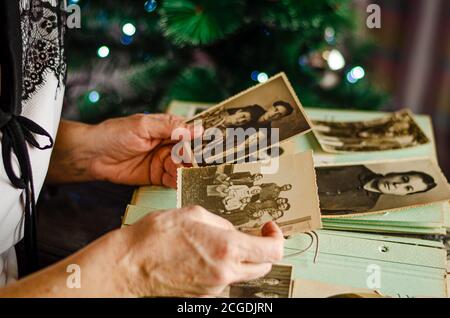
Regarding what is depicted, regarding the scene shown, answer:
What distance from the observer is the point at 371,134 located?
3.99 ft

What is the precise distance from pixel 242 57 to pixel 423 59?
934 mm

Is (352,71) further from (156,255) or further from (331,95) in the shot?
(156,255)

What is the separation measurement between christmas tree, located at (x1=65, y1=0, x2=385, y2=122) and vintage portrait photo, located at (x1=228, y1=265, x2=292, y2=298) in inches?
28.2

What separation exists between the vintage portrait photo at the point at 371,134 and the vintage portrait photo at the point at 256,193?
0.23 m

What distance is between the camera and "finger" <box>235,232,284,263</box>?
75 centimetres

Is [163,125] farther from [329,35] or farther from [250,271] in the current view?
[329,35]

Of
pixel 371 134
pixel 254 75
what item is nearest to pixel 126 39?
pixel 254 75

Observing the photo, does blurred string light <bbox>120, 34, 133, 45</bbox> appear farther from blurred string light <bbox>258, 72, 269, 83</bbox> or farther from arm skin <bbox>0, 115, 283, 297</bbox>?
arm skin <bbox>0, 115, 283, 297</bbox>

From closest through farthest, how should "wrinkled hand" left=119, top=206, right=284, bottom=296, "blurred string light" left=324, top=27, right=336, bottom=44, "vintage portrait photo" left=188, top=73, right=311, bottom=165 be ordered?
"wrinkled hand" left=119, top=206, right=284, bottom=296 → "vintage portrait photo" left=188, top=73, right=311, bottom=165 → "blurred string light" left=324, top=27, right=336, bottom=44

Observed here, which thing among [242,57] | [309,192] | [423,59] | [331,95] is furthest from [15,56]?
[423,59]

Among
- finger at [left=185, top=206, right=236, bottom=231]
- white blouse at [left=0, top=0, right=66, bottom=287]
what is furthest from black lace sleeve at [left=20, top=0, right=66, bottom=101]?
finger at [left=185, top=206, right=236, bottom=231]

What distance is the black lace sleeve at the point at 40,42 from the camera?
955 mm

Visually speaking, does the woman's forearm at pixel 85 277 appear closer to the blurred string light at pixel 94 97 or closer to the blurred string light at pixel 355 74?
the blurred string light at pixel 94 97

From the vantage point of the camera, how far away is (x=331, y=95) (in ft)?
5.56
